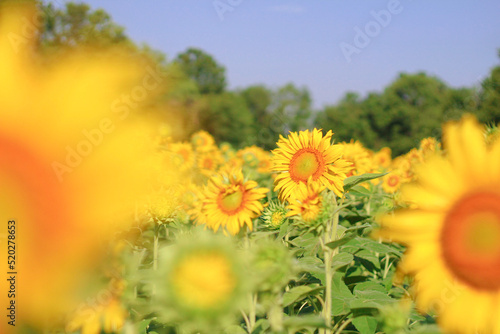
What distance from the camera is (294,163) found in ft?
7.09

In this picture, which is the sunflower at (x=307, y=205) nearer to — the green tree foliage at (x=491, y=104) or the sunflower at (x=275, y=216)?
the sunflower at (x=275, y=216)

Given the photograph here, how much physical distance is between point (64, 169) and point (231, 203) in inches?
44.1

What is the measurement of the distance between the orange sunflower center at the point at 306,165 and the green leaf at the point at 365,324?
62 cm

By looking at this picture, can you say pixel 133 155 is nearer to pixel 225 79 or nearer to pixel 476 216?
pixel 476 216

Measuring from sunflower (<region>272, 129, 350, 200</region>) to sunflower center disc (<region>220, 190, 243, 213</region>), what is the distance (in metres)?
0.28

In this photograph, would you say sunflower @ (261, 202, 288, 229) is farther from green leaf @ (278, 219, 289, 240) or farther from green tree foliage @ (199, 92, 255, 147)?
green tree foliage @ (199, 92, 255, 147)

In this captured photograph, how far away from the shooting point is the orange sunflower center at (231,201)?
1756mm

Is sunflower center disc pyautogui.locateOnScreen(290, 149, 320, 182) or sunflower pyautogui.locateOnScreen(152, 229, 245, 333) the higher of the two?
sunflower center disc pyautogui.locateOnScreen(290, 149, 320, 182)

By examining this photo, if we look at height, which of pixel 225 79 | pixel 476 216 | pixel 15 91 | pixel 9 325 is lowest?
pixel 9 325

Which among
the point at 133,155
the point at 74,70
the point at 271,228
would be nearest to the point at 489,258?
the point at 133,155

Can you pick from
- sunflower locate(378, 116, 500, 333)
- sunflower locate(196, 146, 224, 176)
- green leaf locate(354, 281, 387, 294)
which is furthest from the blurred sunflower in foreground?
sunflower locate(196, 146, 224, 176)

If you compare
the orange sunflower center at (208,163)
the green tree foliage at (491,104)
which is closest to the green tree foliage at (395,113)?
the green tree foliage at (491,104)

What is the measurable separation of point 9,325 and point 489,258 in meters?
0.86

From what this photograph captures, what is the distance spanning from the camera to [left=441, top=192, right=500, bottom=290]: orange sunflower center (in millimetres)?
927
